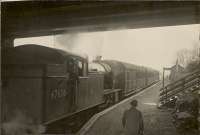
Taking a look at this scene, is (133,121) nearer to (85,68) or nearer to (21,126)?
(85,68)

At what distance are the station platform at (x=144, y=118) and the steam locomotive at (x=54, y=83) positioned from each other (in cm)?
10

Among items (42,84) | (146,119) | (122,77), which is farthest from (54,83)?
(146,119)

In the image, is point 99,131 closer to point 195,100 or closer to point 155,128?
point 155,128

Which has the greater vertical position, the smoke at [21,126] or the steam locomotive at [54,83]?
the steam locomotive at [54,83]

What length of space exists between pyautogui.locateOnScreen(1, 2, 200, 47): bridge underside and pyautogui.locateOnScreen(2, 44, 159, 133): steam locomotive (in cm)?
20

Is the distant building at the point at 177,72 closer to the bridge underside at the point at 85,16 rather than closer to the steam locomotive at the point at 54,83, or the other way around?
the steam locomotive at the point at 54,83

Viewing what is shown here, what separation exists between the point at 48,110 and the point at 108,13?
1.04m

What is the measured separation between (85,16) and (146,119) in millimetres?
1090

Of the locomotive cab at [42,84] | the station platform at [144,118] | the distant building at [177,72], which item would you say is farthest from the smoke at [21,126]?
the distant building at [177,72]

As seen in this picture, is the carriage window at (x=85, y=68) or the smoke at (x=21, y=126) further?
the carriage window at (x=85, y=68)

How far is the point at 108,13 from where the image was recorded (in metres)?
3.16

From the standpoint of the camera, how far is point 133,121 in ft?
10.1

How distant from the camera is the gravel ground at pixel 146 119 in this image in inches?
120

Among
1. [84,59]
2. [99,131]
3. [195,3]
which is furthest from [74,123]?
[195,3]
